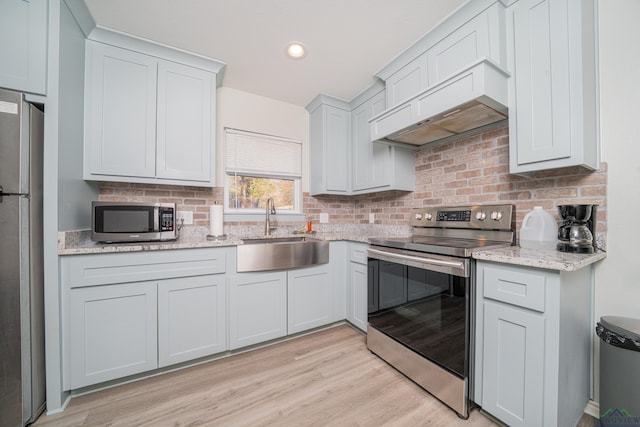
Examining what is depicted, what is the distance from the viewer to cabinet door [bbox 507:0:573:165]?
1300 millimetres

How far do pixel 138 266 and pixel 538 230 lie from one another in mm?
2593

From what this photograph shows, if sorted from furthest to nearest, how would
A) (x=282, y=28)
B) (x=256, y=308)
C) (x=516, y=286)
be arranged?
1. (x=256, y=308)
2. (x=282, y=28)
3. (x=516, y=286)

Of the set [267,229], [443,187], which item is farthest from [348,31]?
[267,229]

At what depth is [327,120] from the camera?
2830mm

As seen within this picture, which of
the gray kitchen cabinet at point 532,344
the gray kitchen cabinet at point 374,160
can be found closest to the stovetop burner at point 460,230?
the gray kitchen cabinet at point 532,344

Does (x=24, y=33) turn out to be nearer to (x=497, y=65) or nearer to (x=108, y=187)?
(x=108, y=187)

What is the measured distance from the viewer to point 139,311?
1.63 meters

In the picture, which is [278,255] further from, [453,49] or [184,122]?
[453,49]

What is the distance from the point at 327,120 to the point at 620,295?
2655 mm

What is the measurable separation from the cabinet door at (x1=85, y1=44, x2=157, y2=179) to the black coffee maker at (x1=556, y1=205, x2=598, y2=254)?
9.23ft

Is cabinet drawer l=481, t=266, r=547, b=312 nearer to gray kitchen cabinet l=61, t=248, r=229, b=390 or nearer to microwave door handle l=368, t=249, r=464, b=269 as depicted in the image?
microwave door handle l=368, t=249, r=464, b=269

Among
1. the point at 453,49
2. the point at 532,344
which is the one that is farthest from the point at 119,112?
the point at 532,344

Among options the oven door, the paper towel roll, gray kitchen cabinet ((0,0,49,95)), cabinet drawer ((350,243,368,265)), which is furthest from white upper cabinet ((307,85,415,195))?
gray kitchen cabinet ((0,0,49,95))

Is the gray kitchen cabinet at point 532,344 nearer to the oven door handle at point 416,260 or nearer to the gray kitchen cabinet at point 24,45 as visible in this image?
the oven door handle at point 416,260
